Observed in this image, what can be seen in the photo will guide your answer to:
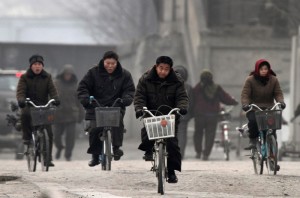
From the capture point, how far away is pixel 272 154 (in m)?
19.4

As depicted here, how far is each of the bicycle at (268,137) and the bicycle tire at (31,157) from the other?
320 cm

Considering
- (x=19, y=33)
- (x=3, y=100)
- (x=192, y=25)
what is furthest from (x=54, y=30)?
(x=3, y=100)

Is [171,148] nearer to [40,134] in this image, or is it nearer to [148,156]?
[148,156]

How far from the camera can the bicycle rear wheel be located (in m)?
19.8

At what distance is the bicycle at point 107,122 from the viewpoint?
773 inches

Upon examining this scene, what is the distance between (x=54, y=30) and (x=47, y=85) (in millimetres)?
125511

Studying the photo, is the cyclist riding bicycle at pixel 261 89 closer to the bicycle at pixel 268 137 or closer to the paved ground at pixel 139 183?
the bicycle at pixel 268 137

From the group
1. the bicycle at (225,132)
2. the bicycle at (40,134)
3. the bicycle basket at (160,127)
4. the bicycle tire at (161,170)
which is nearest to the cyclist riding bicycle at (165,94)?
the bicycle tire at (161,170)

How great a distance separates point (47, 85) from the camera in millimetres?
21281

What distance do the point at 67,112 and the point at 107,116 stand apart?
9433 mm

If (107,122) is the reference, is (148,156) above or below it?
below

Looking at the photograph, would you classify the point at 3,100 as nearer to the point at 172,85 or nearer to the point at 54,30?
the point at 172,85

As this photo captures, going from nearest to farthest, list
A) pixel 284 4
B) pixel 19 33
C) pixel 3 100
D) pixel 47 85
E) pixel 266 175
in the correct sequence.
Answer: pixel 266 175 → pixel 47 85 → pixel 3 100 → pixel 284 4 → pixel 19 33

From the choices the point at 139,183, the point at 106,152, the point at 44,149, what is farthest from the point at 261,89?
the point at 44,149
